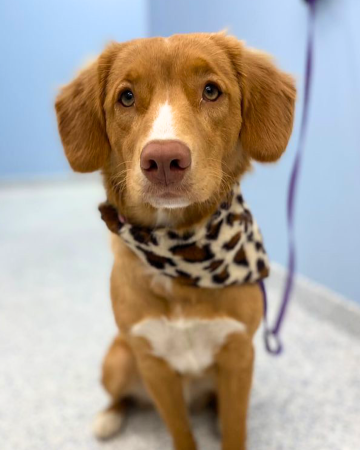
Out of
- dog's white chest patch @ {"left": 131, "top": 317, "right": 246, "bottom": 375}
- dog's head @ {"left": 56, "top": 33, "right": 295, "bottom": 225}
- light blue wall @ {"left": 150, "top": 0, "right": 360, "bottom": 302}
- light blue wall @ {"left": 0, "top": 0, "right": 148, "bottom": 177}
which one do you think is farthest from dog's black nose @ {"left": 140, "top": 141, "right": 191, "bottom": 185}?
light blue wall @ {"left": 0, "top": 0, "right": 148, "bottom": 177}

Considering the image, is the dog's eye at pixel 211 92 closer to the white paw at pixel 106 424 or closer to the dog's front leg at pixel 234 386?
the dog's front leg at pixel 234 386

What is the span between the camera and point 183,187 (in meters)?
0.75

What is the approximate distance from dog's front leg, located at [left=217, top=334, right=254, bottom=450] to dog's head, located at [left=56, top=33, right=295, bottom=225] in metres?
0.34

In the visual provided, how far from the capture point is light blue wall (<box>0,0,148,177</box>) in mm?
3730

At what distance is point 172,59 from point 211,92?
0.09 m

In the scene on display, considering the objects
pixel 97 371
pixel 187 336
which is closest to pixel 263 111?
pixel 187 336

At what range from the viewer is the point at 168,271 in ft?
3.07

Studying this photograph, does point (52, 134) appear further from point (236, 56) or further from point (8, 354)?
point (236, 56)

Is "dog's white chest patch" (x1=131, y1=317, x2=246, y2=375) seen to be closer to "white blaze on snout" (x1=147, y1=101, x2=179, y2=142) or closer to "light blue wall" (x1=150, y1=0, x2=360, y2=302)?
"white blaze on snout" (x1=147, y1=101, x2=179, y2=142)

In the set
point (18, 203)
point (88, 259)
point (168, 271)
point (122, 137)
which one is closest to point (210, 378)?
point (168, 271)

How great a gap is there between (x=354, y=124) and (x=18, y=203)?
9.82ft

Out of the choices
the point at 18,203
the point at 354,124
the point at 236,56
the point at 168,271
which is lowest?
the point at 18,203

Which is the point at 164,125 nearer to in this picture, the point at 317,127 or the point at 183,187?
the point at 183,187

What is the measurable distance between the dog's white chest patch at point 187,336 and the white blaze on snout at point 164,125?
1.36ft
